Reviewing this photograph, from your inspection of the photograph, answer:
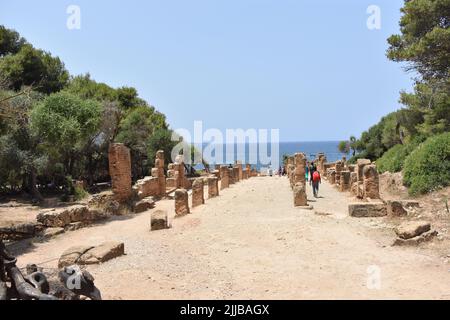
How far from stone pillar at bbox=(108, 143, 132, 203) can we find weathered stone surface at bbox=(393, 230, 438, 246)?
1293 cm

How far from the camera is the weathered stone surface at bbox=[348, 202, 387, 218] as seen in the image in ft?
49.8

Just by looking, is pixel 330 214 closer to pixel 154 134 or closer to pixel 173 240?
pixel 173 240

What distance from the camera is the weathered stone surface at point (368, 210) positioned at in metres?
15.2

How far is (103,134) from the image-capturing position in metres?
34.1

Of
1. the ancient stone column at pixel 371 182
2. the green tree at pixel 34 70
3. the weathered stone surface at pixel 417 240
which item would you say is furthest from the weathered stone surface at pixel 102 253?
the green tree at pixel 34 70

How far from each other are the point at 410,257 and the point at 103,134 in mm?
27289

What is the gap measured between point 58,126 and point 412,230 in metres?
15.4

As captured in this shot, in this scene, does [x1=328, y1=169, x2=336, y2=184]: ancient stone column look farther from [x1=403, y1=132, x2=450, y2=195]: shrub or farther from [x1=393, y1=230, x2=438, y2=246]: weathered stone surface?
[x1=393, y1=230, x2=438, y2=246]: weathered stone surface

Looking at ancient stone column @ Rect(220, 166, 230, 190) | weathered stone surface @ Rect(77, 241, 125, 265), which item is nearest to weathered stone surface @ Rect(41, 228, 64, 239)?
weathered stone surface @ Rect(77, 241, 125, 265)

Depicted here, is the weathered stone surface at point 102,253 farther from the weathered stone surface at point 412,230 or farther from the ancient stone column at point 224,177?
the ancient stone column at point 224,177

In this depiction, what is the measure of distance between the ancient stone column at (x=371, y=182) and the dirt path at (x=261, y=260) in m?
1.89

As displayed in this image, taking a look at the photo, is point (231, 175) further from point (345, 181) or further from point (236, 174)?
point (345, 181)

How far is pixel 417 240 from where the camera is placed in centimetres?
1125
